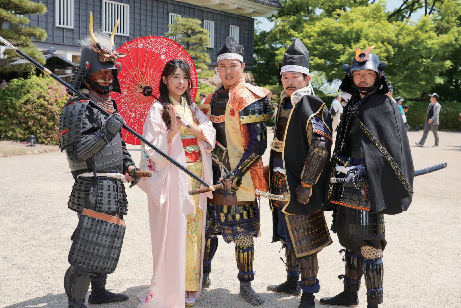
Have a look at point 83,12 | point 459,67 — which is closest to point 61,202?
point 83,12

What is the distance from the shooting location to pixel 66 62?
16.1 metres

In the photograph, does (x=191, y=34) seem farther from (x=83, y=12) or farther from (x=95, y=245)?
(x=95, y=245)

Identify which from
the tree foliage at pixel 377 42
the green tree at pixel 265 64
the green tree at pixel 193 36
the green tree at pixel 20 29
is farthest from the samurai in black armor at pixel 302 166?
the green tree at pixel 265 64

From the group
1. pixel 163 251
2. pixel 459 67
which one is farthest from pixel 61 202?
pixel 459 67

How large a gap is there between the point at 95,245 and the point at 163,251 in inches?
25.6

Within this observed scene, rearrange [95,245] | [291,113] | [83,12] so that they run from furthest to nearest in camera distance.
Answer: [83,12]
[291,113]
[95,245]

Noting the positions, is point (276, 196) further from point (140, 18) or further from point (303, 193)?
point (140, 18)

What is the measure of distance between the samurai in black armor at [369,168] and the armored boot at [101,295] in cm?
189

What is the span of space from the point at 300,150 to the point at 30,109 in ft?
39.6

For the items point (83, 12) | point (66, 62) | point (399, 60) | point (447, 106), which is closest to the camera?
point (66, 62)

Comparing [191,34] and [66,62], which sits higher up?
[191,34]

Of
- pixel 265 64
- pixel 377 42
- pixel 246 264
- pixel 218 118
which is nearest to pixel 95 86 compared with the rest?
pixel 218 118

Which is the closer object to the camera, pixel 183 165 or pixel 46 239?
pixel 183 165

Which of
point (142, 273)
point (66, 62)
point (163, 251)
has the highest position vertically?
point (66, 62)
